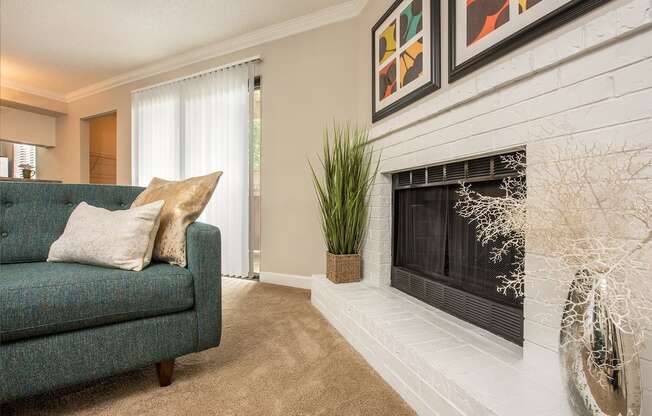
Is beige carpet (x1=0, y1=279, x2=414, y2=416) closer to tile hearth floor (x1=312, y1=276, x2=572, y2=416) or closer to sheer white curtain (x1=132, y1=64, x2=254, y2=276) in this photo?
tile hearth floor (x1=312, y1=276, x2=572, y2=416)

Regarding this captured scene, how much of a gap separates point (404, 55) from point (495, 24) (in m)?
0.72

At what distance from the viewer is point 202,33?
3.27 meters

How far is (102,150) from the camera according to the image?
582 cm

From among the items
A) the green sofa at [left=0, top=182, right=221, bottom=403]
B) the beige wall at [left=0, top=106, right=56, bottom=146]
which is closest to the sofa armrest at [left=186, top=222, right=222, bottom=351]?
the green sofa at [left=0, top=182, right=221, bottom=403]

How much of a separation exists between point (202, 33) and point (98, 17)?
905mm

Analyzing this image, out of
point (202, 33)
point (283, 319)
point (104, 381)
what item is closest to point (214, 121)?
point (202, 33)

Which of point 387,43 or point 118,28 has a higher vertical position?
point 118,28

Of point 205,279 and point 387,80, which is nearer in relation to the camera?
point 205,279

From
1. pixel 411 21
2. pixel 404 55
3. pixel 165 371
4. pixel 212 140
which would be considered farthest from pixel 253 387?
pixel 212 140

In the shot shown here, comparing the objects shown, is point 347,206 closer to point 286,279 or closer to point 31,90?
point 286,279

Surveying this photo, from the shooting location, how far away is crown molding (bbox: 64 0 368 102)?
9.11 ft

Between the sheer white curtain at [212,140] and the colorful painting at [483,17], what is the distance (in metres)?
2.38

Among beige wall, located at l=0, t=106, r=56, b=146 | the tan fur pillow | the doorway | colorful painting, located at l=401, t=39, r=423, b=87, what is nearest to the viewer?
the tan fur pillow

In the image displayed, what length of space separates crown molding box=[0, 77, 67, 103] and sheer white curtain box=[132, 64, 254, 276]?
2146 mm
